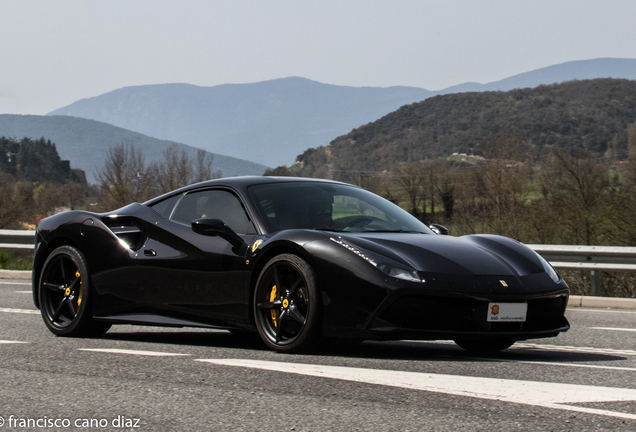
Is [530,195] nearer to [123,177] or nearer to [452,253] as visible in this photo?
[123,177]

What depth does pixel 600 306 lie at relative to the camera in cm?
1018

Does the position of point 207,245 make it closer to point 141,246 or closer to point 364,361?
point 141,246

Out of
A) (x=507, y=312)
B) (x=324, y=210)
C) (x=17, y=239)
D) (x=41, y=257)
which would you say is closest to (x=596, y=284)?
(x=324, y=210)

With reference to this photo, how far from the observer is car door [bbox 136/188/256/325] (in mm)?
4973

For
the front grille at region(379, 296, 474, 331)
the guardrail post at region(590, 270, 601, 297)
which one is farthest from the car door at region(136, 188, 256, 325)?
the guardrail post at region(590, 270, 601, 297)

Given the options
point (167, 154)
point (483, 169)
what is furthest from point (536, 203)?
point (167, 154)

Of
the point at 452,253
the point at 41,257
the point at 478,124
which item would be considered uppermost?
Result: the point at 478,124

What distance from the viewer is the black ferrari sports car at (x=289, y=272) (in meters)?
4.26

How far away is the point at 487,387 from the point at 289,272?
65.7 inches

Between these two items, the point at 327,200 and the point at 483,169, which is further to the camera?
the point at 483,169

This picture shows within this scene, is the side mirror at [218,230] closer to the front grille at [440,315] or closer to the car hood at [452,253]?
the car hood at [452,253]

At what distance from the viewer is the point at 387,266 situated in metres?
4.29

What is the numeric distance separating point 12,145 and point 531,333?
609ft

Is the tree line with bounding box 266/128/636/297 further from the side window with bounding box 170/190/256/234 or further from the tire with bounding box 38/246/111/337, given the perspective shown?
the tire with bounding box 38/246/111/337
